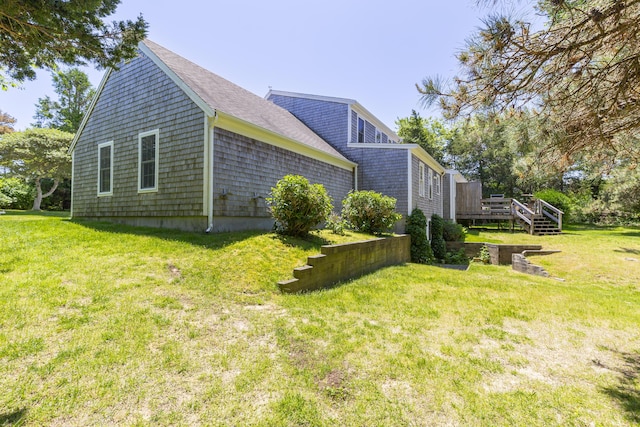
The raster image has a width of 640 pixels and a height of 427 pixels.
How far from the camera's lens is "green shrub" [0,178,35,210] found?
19.6m

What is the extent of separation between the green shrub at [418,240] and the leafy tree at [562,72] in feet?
26.0

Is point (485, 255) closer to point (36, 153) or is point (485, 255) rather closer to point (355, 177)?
point (355, 177)

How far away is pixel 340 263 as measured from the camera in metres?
6.54

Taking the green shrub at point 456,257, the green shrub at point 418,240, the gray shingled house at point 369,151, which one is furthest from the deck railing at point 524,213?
the green shrub at point 418,240

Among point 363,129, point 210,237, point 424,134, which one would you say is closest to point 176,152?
point 210,237

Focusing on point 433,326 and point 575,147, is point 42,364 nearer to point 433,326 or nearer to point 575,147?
point 433,326

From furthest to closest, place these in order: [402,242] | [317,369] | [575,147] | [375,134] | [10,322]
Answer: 1. [375,134]
2. [402,242]
3. [575,147]
4. [10,322]
5. [317,369]

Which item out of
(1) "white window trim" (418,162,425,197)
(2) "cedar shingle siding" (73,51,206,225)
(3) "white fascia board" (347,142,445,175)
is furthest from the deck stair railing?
(2) "cedar shingle siding" (73,51,206,225)

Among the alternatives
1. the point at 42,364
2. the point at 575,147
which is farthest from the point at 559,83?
the point at 42,364

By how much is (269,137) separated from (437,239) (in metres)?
9.81

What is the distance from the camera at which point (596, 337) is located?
4078 mm

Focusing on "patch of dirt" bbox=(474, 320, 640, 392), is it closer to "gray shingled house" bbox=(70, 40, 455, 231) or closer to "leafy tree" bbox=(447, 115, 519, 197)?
"gray shingled house" bbox=(70, 40, 455, 231)

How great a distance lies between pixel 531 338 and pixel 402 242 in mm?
6624

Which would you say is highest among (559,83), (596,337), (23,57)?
(23,57)
